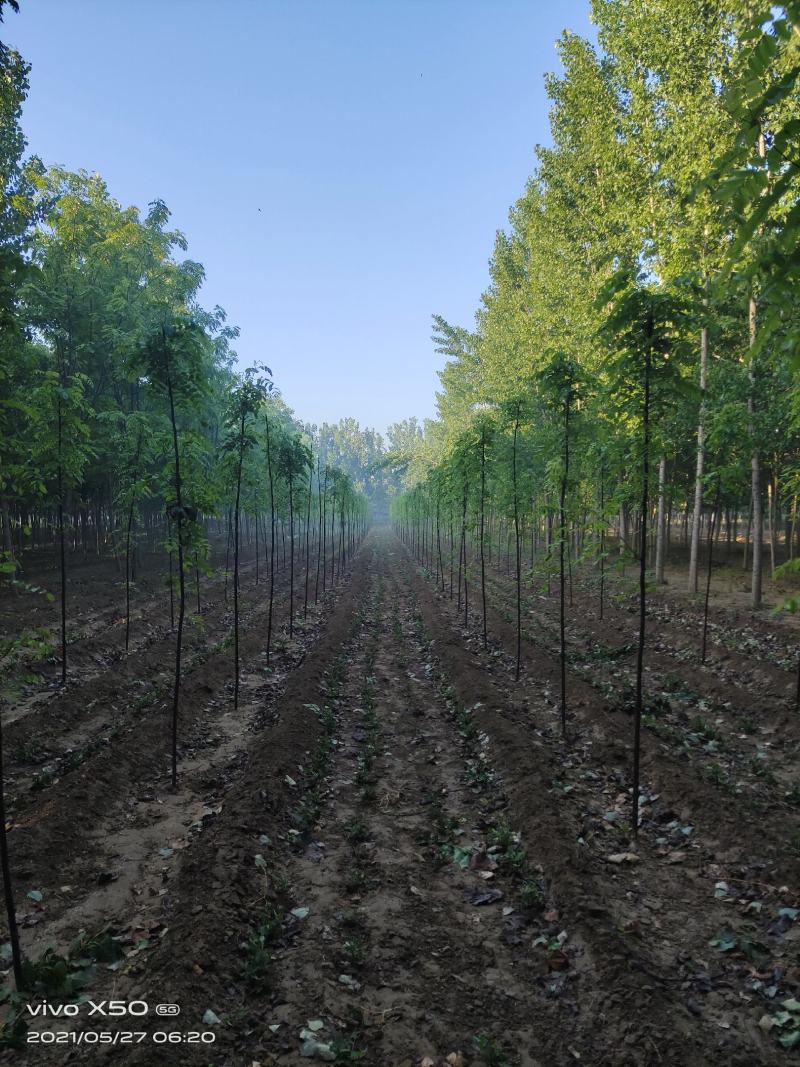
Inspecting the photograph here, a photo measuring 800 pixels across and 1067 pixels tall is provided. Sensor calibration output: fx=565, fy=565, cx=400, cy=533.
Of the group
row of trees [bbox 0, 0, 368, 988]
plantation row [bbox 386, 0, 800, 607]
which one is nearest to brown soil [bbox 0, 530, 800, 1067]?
row of trees [bbox 0, 0, 368, 988]

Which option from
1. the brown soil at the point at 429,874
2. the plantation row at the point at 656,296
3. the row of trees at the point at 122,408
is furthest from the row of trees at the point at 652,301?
the row of trees at the point at 122,408

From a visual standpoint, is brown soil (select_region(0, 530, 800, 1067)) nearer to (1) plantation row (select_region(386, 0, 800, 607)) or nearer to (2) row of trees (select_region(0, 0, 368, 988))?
(2) row of trees (select_region(0, 0, 368, 988))

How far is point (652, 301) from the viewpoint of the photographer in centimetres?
688

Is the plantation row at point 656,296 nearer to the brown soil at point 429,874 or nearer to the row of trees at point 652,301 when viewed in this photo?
the row of trees at point 652,301

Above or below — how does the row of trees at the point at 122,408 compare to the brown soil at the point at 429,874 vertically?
above

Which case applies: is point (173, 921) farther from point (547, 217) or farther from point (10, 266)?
point (547, 217)

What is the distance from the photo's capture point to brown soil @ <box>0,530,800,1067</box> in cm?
430

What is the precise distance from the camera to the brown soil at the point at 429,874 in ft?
14.1

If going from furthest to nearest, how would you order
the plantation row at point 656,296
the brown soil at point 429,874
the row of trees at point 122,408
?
1. the row of trees at point 122,408
2. the brown soil at point 429,874
3. the plantation row at point 656,296

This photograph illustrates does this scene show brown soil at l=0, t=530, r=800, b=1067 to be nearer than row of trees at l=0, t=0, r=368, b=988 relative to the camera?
Yes

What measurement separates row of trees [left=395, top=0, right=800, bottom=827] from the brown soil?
4.12 feet

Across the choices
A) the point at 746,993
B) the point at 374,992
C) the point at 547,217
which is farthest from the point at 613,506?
the point at 547,217

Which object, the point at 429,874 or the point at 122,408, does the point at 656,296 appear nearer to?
the point at 429,874

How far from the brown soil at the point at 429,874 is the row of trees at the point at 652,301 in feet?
4.12
